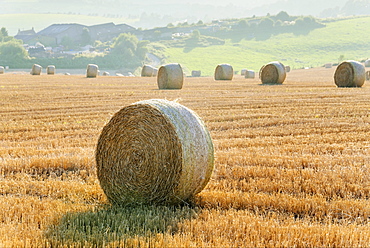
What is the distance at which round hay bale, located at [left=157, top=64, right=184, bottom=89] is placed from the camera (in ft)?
73.8

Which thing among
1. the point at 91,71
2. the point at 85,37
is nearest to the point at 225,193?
the point at 91,71

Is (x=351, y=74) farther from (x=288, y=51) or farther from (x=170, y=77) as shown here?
(x=288, y=51)

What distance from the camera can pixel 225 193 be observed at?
5785 mm

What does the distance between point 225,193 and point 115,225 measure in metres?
1.61

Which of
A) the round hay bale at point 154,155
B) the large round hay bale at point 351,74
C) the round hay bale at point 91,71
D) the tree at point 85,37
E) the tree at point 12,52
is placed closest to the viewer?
the round hay bale at point 154,155

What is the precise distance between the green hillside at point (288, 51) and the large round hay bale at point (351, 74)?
61084 mm

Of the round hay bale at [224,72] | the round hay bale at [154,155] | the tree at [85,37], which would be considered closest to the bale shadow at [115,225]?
the round hay bale at [154,155]

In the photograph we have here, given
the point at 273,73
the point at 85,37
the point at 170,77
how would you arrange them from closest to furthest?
the point at 170,77 < the point at 273,73 < the point at 85,37

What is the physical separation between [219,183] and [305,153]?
2.34 m

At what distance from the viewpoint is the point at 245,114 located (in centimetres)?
1316

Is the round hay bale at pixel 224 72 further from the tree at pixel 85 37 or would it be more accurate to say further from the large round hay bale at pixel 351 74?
the tree at pixel 85 37

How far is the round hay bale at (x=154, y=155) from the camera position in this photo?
534 cm

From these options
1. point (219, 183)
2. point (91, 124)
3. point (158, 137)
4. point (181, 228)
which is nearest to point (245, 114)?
point (91, 124)

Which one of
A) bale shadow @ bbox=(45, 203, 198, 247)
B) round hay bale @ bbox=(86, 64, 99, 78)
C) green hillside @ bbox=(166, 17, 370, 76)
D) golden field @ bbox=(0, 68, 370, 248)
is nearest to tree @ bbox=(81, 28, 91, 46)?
green hillside @ bbox=(166, 17, 370, 76)
